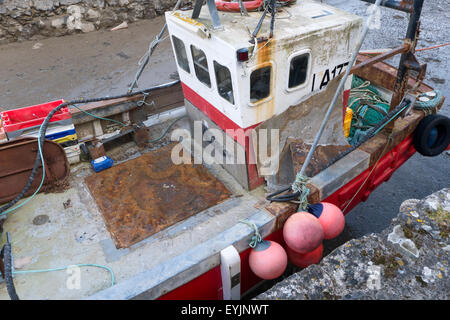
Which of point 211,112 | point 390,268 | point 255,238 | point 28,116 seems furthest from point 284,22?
point 28,116

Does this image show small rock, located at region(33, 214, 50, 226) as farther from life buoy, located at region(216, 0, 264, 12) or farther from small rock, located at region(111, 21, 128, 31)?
small rock, located at region(111, 21, 128, 31)

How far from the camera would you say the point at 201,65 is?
4.24 meters

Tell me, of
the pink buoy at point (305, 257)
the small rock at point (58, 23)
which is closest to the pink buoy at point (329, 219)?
the pink buoy at point (305, 257)

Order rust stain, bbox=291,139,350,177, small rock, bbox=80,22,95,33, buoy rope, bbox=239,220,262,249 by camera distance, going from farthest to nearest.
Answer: small rock, bbox=80,22,95,33 < rust stain, bbox=291,139,350,177 < buoy rope, bbox=239,220,262,249

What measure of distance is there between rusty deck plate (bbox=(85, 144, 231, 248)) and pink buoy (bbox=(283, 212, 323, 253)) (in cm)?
110

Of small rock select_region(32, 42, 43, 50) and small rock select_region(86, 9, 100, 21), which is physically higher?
small rock select_region(86, 9, 100, 21)

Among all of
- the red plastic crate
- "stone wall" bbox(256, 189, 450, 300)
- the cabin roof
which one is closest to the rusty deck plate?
the red plastic crate

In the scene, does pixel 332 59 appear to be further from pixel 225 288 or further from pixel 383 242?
pixel 225 288

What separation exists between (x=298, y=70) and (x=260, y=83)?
1.73ft

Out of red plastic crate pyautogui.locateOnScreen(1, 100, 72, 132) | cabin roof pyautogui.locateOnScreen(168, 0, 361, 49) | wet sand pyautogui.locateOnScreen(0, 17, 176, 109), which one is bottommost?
wet sand pyautogui.locateOnScreen(0, 17, 176, 109)

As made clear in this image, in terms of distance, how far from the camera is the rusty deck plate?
4.16m

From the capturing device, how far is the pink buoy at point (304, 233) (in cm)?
358

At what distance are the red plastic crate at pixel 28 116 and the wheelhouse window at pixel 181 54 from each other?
1611 mm

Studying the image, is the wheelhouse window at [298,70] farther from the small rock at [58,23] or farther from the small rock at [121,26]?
the small rock at [58,23]
